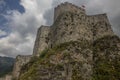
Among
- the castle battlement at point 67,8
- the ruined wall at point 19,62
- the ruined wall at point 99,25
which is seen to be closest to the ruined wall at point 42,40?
the castle battlement at point 67,8

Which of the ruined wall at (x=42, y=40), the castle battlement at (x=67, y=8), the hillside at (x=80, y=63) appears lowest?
the hillside at (x=80, y=63)

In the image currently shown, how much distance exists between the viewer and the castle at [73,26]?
1987 inches

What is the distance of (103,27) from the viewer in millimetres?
54000

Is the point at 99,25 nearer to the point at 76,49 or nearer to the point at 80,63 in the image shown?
the point at 76,49

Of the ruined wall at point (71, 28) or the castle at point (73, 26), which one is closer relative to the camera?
the ruined wall at point (71, 28)

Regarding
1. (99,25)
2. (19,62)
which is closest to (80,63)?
(99,25)

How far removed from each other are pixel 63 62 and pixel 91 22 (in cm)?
1521

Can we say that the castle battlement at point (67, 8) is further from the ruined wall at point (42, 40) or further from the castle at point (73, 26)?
the ruined wall at point (42, 40)

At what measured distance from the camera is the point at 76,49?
1836 inches

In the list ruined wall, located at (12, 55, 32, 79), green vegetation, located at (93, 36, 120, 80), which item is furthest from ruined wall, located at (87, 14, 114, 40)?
ruined wall, located at (12, 55, 32, 79)

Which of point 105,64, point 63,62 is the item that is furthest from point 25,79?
point 105,64

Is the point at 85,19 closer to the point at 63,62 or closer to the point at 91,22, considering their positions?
the point at 91,22

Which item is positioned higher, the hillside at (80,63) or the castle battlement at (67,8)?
the castle battlement at (67,8)

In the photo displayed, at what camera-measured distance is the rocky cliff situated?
141 feet
